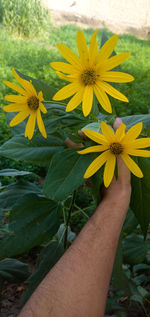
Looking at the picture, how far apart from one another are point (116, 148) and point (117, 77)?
113 mm

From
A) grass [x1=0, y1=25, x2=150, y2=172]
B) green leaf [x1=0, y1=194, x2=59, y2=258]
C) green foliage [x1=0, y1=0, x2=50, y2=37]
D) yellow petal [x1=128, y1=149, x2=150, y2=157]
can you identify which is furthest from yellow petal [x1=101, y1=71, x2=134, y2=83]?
green foliage [x1=0, y1=0, x2=50, y2=37]

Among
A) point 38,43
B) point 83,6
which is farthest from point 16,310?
point 83,6

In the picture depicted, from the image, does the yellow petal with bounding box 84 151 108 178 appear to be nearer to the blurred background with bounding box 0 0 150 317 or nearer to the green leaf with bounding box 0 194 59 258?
the green leaf with bounding box 0 194 59 258

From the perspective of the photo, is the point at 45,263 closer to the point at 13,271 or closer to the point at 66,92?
the point at 13,271

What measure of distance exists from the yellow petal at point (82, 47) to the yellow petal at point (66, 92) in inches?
1.7

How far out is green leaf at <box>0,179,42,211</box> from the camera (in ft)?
2.58

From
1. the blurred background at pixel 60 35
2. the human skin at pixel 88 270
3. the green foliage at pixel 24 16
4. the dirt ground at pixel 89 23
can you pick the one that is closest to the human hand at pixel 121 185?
the human skin at pixel 88 270

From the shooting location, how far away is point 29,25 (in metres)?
3.82

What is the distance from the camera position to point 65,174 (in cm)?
56

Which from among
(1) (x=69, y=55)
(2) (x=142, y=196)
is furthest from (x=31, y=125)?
(2) (x=142, y=196)

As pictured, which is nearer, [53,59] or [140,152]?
[140,152]

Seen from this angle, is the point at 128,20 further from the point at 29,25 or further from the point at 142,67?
the point at 29,25

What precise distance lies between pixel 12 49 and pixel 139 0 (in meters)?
1.82

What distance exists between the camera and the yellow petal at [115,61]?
1.53 ft
